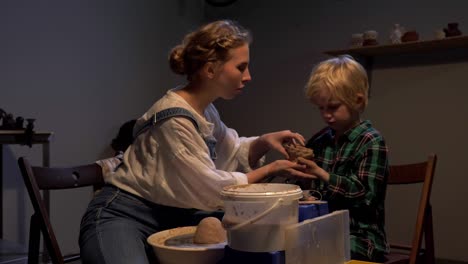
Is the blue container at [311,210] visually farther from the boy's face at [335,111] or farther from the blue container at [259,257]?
the boy's face at [335,111]

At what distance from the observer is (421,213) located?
1335mm

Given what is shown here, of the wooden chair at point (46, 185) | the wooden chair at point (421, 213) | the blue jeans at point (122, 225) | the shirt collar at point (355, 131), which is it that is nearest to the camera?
the blue jeans at point (122, 225)

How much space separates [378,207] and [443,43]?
1.50 meters

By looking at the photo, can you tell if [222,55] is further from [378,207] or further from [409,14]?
[409,14]

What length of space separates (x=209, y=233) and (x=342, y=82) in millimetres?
754

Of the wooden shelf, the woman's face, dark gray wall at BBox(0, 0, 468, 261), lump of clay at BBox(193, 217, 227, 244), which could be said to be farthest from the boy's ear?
dark gray wall at BBox(0, 0, 468, 261)

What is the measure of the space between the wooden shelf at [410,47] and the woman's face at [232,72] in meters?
1.60

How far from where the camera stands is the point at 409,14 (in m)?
2.79

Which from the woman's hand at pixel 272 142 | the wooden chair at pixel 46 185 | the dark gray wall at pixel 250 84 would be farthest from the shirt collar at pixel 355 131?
the dark gray wall at pixel 250 84

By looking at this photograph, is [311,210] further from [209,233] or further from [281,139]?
[281,139]

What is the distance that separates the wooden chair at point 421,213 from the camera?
51.9 inches

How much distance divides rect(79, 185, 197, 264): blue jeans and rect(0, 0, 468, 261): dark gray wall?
1.81 meters

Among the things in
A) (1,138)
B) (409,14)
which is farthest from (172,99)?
(409,14)

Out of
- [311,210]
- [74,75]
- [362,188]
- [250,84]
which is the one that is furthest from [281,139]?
[250,84]
